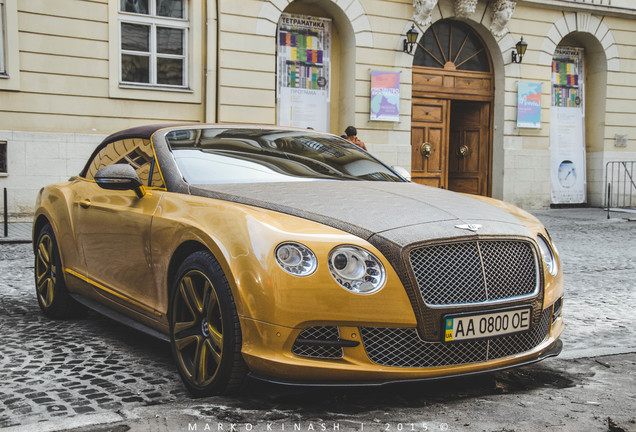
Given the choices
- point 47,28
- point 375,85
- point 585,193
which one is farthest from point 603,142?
point 47,28

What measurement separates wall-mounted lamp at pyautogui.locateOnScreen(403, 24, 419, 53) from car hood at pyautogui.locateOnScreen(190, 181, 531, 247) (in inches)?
546

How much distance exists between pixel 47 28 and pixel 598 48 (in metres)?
14.2

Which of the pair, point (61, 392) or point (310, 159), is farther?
point (310, 159)

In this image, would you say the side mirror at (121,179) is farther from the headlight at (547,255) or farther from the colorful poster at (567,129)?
the colorful poster at (567,129)

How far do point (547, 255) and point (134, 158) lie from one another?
2.58 m

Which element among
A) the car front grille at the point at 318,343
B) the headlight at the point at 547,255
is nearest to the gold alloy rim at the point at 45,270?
the car front grille at the point at 318,343

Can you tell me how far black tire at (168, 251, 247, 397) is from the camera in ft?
10.8

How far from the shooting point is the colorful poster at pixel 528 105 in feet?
63.0

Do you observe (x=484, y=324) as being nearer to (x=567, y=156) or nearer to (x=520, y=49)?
(x=520, y=49)

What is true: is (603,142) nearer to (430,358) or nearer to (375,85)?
(375,85)

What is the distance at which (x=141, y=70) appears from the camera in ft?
50.1

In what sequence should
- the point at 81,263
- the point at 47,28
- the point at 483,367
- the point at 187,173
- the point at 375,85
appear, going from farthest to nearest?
1. the point at 375,85
2. the point at 47,28
3. the point at 81,263
4. the point at 187,173
5. the point at 483,367

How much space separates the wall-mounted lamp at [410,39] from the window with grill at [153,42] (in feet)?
16.9

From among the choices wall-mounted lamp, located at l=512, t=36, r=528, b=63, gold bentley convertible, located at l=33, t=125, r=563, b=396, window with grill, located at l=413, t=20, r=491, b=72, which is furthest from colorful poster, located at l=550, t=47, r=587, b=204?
gold bentley convertible, located at l=33, t=125, r=563, b=396
